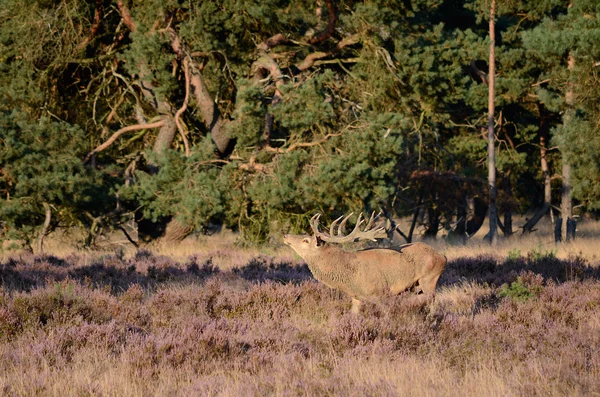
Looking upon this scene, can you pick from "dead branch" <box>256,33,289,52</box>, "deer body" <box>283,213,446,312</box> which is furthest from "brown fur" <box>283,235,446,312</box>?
"dead branch" <box>256,33,289,52</box>

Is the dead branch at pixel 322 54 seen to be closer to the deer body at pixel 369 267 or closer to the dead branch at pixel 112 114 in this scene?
the dead branch at pixel 112 114

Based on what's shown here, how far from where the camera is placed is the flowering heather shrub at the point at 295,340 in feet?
19.9

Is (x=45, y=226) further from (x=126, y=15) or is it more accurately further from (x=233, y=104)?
(x=233, y=104)

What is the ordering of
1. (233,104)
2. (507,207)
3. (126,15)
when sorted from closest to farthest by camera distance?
1. (126,15)
2. (233,104)
3. (507,207)

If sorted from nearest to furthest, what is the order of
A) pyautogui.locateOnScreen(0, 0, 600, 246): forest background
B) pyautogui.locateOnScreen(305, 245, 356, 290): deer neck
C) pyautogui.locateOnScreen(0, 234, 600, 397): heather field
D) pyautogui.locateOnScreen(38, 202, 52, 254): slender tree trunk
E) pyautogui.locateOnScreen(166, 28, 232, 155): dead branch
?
pyautogui.locateOnScreen(0, 234, 600, 397): heather field
pyautogui.locateOnScreen(305, 245, 356, 290): deer neck
pyautogui.locateOnScreen(0, 0, 600, 246): forest background
pyautogui.locateOnScreen(38, 202, 52, 254): slender tree trunk
pyautogui.locateOnScreen(166, 28, 232, 155): dead branch

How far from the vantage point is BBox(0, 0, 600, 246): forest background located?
17656 mm

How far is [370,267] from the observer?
9172 millimetres

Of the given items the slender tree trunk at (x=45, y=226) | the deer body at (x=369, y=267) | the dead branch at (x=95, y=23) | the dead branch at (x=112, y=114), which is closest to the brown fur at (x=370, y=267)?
the deer body at (x=369, y=267)

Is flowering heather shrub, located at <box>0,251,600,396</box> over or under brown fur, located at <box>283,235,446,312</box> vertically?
under

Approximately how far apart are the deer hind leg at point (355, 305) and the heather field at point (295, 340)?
0.52 ft

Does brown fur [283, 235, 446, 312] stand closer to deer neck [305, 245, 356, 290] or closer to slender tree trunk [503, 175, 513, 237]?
deer neck [305, 245, 356, 290]

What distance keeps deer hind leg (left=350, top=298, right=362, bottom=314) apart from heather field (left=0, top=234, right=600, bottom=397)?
0.16 m

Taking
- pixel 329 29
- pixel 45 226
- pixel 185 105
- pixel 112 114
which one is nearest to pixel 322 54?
pixel 329 29

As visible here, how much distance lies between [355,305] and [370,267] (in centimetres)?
50
